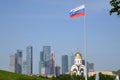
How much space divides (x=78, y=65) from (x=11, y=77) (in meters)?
49.7

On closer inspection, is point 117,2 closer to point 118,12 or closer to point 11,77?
point 118,12

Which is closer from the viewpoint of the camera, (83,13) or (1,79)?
(83,13)

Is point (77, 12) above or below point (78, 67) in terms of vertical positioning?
above

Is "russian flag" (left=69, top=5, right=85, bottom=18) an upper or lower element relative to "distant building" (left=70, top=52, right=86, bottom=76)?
upper

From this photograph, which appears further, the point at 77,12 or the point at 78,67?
the point at 78,67

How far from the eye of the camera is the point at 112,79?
129250mm

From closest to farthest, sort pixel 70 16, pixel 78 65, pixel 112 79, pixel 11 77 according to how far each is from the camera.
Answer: pixel 70 16, pixel 11 77, pixel 112 79, pixel 78 65

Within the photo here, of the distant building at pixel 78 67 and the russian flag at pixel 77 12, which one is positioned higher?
the russian flag at pixel 77 12

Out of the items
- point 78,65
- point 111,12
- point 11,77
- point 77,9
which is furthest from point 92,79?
point 111,12

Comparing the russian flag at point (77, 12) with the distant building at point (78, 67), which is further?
the distant building at point (78, 67)

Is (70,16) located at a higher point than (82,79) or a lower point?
higher

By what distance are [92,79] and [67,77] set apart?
479 inches

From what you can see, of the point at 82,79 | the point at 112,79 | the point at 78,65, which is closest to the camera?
the point at 82,79

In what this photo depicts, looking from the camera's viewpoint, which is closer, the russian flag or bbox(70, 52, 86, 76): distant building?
the russian flag
